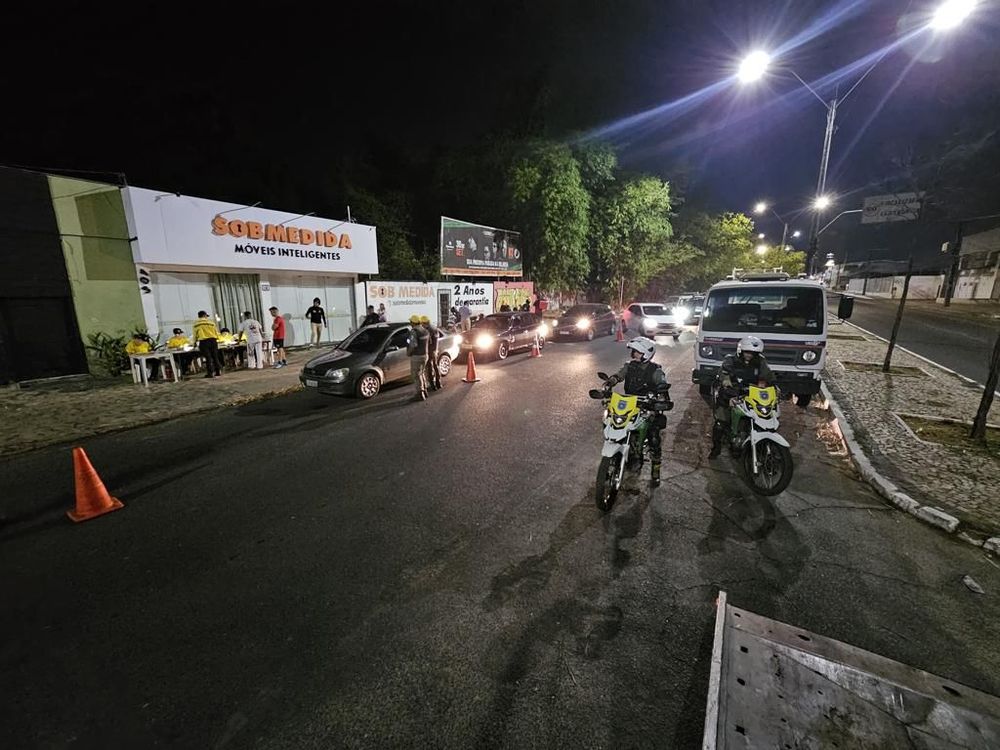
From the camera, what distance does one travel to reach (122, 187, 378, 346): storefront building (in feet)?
40.7

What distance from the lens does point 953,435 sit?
6.41 metres

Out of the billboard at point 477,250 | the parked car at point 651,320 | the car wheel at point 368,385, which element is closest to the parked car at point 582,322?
the parked car at point 651,320

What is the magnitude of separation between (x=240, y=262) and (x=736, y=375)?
14716 mm

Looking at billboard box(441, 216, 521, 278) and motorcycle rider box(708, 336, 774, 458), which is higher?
billboard box(441, 216, 521, 278)

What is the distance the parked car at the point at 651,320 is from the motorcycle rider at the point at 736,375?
14.3 metres

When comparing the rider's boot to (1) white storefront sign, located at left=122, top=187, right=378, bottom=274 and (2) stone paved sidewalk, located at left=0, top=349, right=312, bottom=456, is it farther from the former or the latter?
(1) white storefront sign, located at left=122, top=187, right=378, bottom=274

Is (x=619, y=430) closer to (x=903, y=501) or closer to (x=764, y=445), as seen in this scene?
(x=764, y=445)

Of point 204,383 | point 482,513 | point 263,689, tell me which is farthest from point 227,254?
point 263,689

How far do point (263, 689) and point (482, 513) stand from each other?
2432 mm

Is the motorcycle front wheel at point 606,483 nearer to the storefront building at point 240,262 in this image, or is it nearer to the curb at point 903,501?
the curb at point 903,501

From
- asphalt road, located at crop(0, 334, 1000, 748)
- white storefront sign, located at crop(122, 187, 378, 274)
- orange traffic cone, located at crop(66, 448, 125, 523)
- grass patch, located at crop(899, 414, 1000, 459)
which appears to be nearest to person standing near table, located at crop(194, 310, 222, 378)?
white storefront sign, located at crop(122, 187, 378, 274)

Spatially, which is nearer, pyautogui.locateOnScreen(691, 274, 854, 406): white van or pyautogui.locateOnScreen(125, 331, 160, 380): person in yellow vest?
pyautogui.locateOnScreen(691, 274, 854, 406): white van

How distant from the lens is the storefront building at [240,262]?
1241cm

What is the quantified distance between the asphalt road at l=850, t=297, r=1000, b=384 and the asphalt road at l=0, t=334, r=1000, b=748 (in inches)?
402
